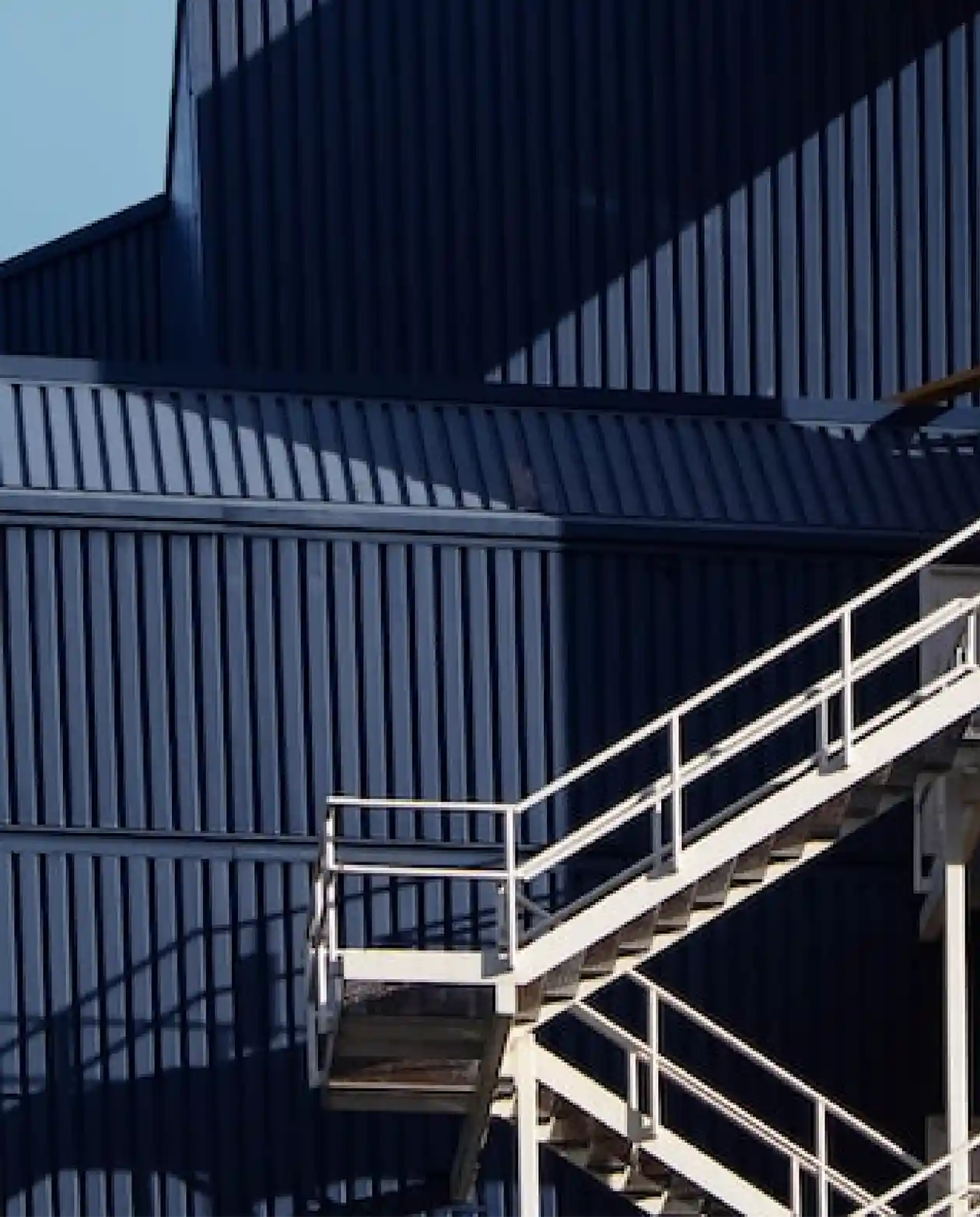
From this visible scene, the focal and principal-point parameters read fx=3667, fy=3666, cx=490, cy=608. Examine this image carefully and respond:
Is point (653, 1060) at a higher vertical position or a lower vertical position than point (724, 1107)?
higher

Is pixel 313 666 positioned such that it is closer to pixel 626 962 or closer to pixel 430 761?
pixel 430 761

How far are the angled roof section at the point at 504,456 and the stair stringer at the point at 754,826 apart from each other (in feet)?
16.3

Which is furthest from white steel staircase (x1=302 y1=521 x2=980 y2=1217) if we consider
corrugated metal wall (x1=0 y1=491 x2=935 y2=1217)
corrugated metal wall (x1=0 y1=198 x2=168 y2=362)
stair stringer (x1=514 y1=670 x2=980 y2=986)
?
corrugated metal wall (x1=0 y1=198 x2=168 y2=362)

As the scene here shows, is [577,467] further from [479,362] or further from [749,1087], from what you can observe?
[749,1087]

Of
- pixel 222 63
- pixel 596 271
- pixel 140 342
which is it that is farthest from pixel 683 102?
pixel 140 342

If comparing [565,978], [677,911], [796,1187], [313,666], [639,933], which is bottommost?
[796,1187]

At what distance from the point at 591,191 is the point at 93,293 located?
7801mm

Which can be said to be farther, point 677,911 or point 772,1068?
point 772,1068

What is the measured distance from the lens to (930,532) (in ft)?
107

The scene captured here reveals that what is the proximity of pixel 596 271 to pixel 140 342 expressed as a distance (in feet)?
23.9

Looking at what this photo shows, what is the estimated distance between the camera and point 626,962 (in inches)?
1101

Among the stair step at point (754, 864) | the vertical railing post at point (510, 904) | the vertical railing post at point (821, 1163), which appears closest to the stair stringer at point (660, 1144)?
the vertical railing post at point (821, 1163)

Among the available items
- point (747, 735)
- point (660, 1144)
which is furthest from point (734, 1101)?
point (747, 735)

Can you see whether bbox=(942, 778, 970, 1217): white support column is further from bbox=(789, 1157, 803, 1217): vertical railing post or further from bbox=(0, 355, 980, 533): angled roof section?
bbox=(0, 355, 980, 533): angled roof section
